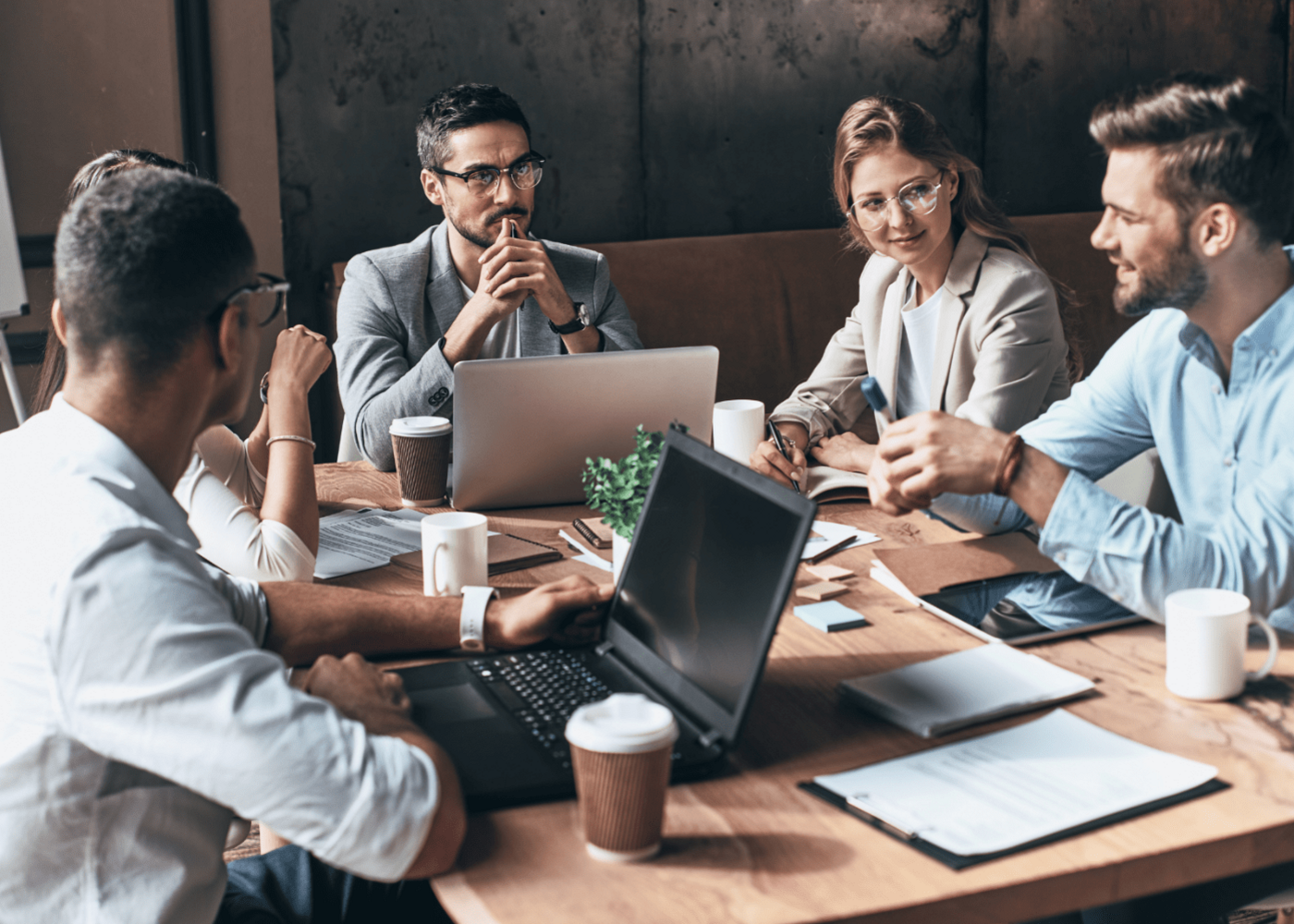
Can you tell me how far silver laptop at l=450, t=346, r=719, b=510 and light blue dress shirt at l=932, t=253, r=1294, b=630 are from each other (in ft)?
1.57

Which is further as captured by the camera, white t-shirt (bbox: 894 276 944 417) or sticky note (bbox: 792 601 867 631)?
white t-shirt (bbox: 894 276 944 417)

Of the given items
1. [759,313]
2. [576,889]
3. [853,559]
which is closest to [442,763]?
[576,889]

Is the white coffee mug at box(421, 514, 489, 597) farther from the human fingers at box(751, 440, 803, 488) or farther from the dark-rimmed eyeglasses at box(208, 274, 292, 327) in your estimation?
the human fingers at box(751, 440, 803, 488)

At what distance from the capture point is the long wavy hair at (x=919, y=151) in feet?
7.61

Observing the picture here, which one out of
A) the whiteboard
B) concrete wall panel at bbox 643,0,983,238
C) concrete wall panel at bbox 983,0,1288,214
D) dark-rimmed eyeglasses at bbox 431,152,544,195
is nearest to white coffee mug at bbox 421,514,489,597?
dark-rimmed eyeglasses at bbox 431,152,544,195

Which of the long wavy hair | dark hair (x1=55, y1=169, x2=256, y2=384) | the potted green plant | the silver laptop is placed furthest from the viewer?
the long wavy hair

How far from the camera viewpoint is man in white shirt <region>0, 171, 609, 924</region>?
2.90ft

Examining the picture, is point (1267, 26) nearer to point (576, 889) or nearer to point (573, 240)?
point (573, 240)

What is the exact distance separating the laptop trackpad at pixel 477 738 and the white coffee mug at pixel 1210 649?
0.65 meters

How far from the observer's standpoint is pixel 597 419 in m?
1.88

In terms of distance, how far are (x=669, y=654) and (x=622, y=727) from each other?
293 millimetres

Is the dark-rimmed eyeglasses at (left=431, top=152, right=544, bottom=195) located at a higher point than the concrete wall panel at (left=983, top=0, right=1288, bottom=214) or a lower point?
lower

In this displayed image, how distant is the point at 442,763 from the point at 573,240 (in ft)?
10.2

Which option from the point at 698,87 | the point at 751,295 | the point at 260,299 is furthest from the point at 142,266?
the point at 698,87
